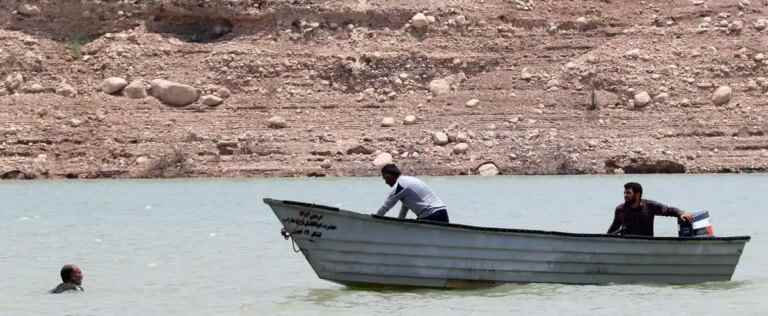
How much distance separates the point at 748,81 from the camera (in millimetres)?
49688

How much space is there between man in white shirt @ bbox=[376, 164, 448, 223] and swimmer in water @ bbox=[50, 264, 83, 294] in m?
3.56

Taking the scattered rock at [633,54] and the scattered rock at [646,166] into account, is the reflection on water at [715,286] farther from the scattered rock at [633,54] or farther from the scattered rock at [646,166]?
the scattered rock at [633,54]

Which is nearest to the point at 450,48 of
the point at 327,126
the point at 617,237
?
the point at 327,126

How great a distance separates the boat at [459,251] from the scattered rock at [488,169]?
25.4 meters

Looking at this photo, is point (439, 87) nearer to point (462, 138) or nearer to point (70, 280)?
point (462, 138)

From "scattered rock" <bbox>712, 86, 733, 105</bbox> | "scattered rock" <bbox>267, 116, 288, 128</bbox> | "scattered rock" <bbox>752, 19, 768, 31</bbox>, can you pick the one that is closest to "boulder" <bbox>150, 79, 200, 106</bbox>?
"scattered rock" <bbox>267, 116, 288, 128</bbox>

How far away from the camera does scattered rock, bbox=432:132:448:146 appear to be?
155 feet

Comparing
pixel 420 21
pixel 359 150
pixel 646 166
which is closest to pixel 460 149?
pixel 359 150

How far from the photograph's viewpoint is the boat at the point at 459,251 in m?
19.9

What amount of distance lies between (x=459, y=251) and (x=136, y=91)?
31272 millimetres

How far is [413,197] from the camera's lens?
2023 cm

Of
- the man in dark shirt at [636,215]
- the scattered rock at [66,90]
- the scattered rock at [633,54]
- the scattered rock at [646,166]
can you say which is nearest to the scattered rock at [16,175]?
the scattered rock at [66,90]

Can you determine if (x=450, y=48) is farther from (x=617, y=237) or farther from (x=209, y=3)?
(x=617, y=237)

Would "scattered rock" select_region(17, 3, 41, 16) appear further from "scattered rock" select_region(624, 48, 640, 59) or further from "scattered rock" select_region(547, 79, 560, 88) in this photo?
"scattered rock" select_region(624, 48, 640, 59)
